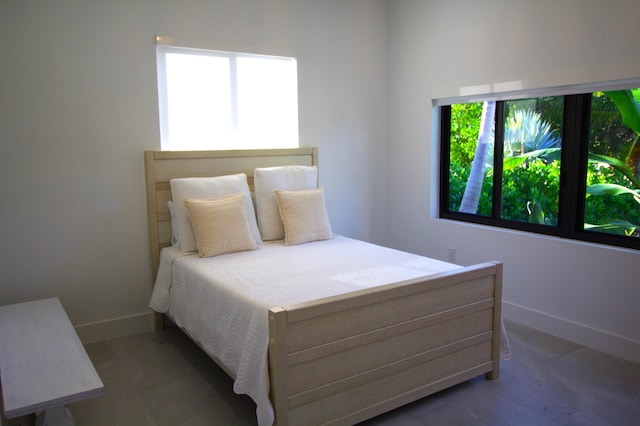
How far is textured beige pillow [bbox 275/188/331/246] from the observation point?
3.74 meters

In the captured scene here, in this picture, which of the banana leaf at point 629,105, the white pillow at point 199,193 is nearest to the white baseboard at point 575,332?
the banana leaf at point 629,105

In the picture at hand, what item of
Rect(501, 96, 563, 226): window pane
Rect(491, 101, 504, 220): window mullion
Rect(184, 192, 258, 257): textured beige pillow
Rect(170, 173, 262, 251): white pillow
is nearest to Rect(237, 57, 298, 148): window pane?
Rect(170, 173, 262, 251): white pillow

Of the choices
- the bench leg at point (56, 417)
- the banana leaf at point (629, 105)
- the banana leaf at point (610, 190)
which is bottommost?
the bench leg at point (56, 417)

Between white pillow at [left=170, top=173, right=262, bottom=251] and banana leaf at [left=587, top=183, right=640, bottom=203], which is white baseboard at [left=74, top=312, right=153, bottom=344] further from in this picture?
banana leaf at [left=587, top=183, right=640, bottom=203]

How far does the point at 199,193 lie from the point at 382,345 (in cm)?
174

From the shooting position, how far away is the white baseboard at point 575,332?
3.14 metres

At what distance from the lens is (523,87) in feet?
11.8

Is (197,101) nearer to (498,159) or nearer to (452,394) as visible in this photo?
(498,159)

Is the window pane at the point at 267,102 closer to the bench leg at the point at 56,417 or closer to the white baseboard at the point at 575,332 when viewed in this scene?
the white baseboard at the point at 575,332

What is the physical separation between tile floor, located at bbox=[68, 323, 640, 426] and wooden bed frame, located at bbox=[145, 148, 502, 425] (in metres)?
0.12

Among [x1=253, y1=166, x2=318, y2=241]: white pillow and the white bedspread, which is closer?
the white bedspread

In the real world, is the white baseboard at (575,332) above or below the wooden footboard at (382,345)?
below

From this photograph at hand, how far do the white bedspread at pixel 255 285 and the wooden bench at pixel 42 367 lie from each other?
0.62 m

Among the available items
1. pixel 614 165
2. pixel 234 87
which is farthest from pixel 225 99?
pixel 614 165
